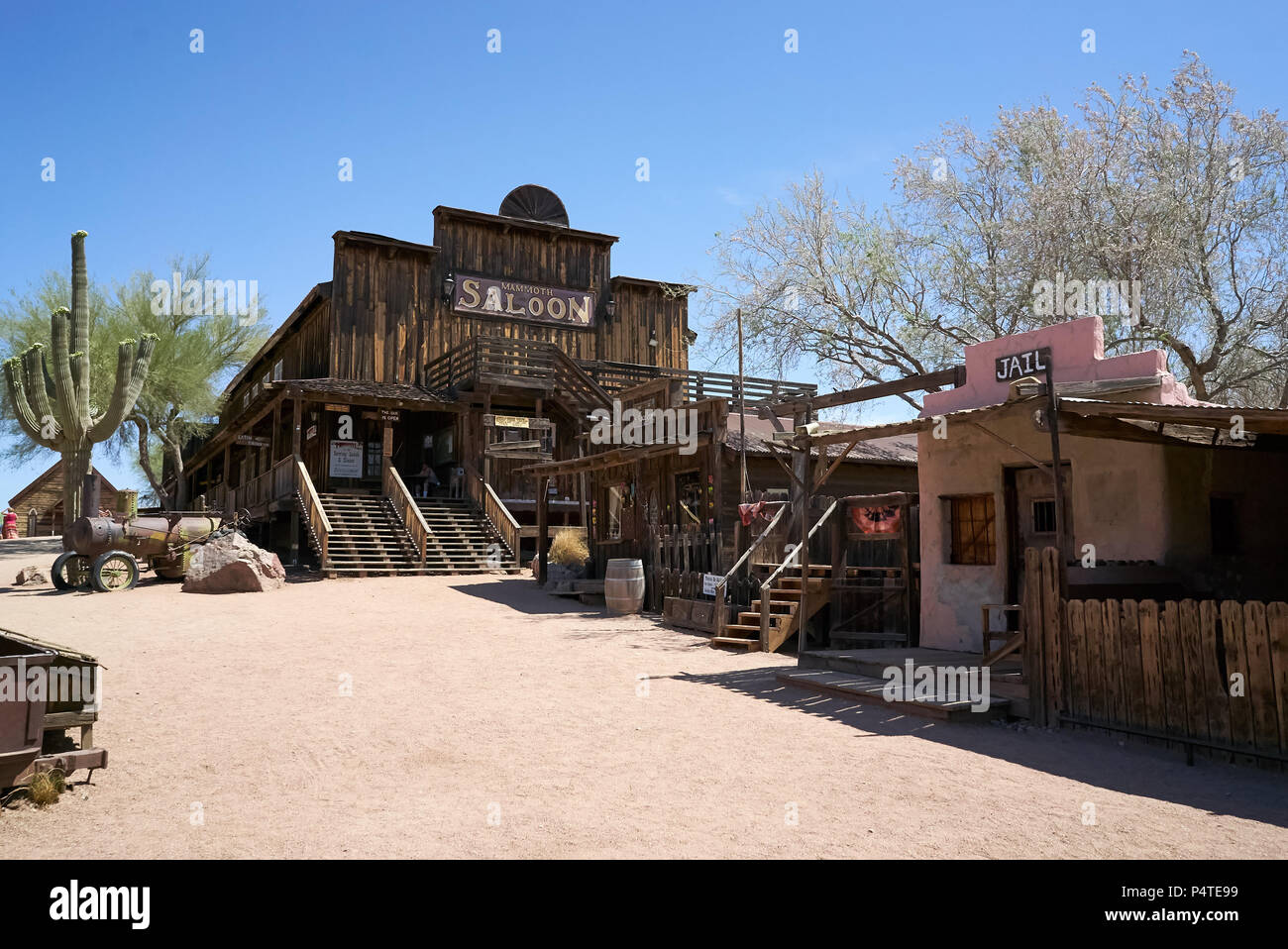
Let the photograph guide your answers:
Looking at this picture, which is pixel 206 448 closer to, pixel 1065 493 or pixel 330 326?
pixel 330 326

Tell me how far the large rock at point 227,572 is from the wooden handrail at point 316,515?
1.82m

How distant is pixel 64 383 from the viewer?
21938 millimetres

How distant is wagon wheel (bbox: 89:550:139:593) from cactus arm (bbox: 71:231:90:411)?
7.04 metres

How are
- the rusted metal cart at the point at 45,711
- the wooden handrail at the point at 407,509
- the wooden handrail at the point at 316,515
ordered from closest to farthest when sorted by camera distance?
1. the rusted metal cart at the point at 45,711
2. the wooden handrail at the point at 316,515
3. the wooden handrail at the point at 407,509

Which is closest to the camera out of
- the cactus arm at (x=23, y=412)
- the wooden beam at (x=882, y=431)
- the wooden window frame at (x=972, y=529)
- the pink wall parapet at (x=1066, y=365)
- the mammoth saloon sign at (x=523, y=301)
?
the pink wall parapet at (x=1066, y=365)

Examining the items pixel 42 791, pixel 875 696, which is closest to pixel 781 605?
pixel 875 696

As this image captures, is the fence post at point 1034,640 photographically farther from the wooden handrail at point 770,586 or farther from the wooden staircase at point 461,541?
the wooden staircase at point 461,541

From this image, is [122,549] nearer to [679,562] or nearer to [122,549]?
[122,549]

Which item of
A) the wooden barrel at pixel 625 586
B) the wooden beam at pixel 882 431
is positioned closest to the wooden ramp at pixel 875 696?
the wooden beam at pixel 882 431

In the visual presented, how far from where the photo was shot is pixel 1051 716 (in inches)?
310

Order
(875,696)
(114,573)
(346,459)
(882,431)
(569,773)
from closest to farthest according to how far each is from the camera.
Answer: (569,773), (875,696), (882,431), (114,573), (346,459)

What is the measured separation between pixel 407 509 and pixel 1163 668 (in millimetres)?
16906

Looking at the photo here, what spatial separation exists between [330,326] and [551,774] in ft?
72.3

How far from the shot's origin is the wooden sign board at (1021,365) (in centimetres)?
1047
